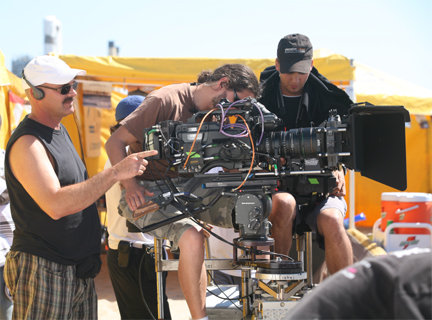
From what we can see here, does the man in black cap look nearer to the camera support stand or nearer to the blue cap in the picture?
the camera support stand

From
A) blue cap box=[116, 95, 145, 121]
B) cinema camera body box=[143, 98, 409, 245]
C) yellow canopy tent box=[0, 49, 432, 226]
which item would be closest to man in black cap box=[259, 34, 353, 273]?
cinema camera body box=[143, 98, 409, 245]

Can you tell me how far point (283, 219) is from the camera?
2576mm

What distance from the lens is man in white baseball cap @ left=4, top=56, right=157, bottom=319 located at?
208cm

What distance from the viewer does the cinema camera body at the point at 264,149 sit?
82.1 inches

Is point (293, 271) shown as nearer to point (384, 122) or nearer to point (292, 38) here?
point (384, 122)

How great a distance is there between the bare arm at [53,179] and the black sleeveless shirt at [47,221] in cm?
8

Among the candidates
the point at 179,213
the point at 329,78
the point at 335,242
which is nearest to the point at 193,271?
the point at 179,213

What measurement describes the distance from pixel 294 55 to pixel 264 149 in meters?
1.00

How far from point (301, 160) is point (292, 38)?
118 centimetres

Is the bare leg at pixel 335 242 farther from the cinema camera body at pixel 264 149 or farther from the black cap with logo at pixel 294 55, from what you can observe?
the black cap with logo at pixel 294 55

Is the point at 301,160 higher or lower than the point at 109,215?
higher

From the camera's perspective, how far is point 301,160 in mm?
2137

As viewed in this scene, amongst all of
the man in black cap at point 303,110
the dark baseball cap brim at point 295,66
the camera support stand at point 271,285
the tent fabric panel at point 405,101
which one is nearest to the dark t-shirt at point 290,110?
the man in black cap at point 303,110

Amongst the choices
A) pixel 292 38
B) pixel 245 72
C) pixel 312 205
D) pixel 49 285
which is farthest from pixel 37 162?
pixel 292 38
